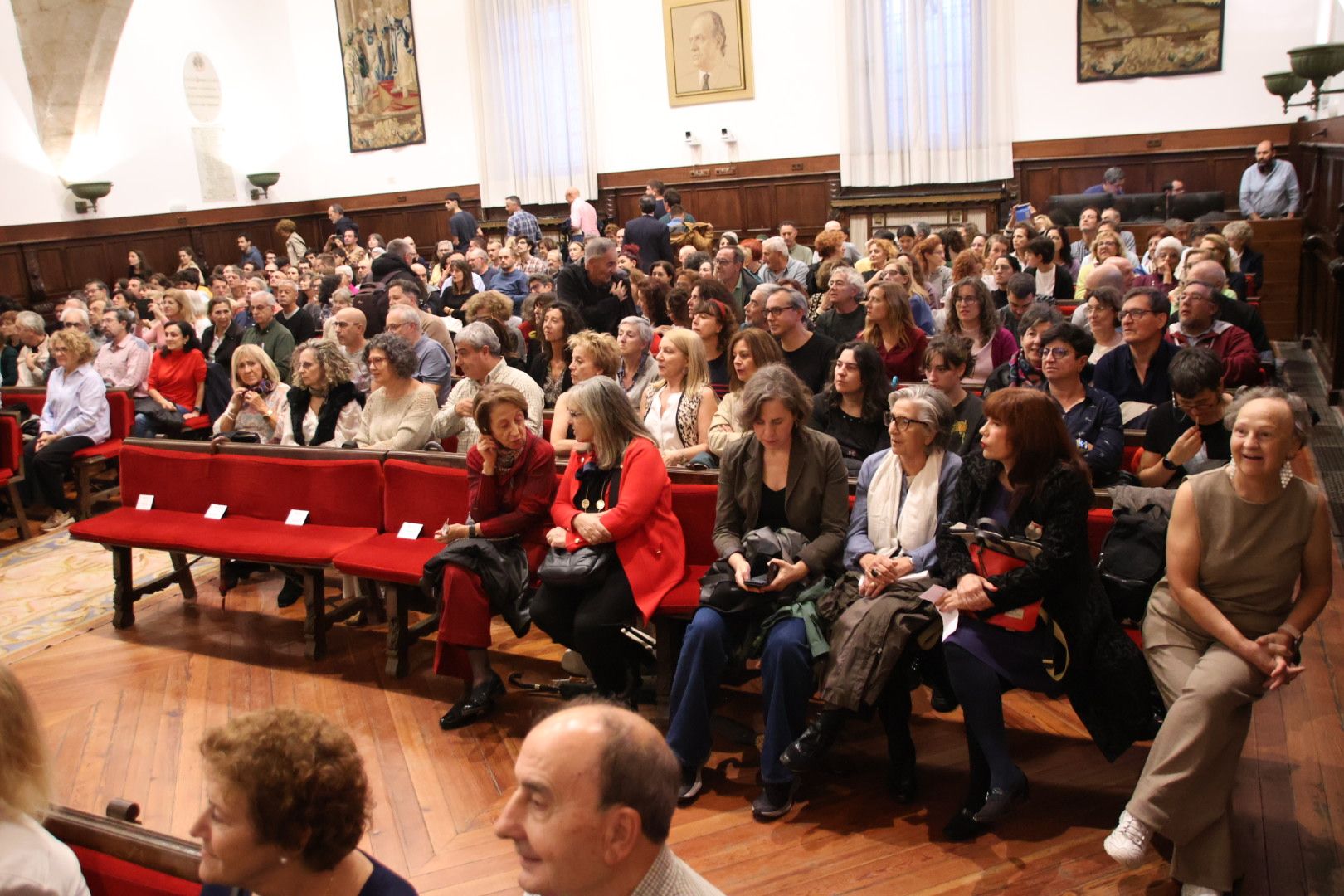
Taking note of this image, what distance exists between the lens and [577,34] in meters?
15.5

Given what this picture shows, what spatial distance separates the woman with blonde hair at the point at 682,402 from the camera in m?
4.61

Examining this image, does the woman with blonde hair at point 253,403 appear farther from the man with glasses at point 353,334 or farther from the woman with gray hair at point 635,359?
the woman with gray hair at point 635,359

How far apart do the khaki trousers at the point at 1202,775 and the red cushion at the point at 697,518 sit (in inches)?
66.1

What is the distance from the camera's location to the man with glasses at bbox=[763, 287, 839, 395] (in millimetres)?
5109

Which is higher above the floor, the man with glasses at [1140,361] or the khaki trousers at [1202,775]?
the man with glasses at [1140,361]

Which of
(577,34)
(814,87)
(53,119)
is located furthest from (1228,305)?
(53,119)

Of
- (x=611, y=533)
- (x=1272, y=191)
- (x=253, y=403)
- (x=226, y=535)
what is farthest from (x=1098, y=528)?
(x=1272, y=191)

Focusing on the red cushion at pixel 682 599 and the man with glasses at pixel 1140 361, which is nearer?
the red cushion at pixel 682 599

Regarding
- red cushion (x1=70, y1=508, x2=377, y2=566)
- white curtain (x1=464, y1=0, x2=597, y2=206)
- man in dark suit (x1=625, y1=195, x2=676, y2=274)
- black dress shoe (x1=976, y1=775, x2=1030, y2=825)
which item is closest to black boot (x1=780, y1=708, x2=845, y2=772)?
black dress shoe (x1=976, y1=775, x2=1030, y2=825)

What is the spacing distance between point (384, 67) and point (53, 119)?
16.4ft

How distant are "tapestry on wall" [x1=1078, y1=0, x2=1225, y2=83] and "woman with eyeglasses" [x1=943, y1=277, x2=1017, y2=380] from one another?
818 centimetres

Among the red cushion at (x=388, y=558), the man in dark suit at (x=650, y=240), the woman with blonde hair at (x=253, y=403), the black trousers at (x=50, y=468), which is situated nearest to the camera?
the red cushion at (x=388, y=558)

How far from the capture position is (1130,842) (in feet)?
8.79

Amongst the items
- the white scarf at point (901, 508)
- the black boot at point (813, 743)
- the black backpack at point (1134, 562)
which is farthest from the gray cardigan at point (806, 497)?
the black backpack at point (1134, 562)
